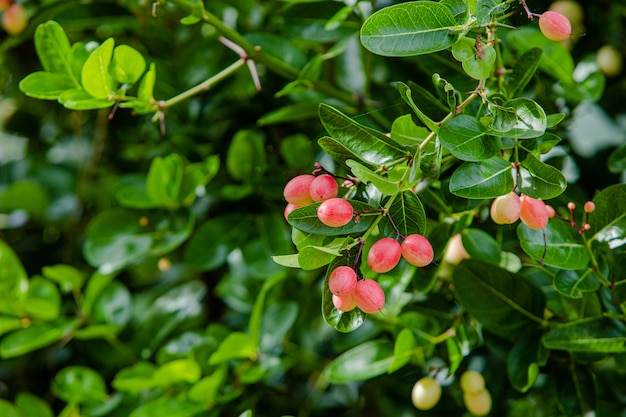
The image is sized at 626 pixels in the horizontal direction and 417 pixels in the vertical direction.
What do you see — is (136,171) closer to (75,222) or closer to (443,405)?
(75,222)

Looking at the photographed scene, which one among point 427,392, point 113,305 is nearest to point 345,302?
point 427,392

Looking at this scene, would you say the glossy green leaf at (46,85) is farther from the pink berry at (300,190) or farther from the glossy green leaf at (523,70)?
the glossy green leaf at (523,70)

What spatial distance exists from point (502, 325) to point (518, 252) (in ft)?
0.84

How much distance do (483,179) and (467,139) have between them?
4cm

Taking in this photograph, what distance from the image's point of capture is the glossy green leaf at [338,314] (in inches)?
24.6

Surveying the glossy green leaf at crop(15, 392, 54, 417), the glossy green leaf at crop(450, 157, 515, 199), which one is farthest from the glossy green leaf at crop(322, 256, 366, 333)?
the glossy green leaf at crop(15, 392, 54, 417)

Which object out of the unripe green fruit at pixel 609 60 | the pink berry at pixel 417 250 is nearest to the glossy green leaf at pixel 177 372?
the pink berry at pixel 417 250

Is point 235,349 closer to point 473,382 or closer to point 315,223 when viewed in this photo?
point 473,382

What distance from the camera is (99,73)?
0.79 m

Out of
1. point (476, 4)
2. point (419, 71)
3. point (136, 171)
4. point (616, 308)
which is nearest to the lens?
point (476, 4)

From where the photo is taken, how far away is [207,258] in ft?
3.53

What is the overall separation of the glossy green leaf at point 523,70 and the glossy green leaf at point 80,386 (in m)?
0.76

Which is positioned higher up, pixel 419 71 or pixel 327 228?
pixel 327 228

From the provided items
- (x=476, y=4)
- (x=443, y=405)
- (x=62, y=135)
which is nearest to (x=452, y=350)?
(x=443, y=405)
